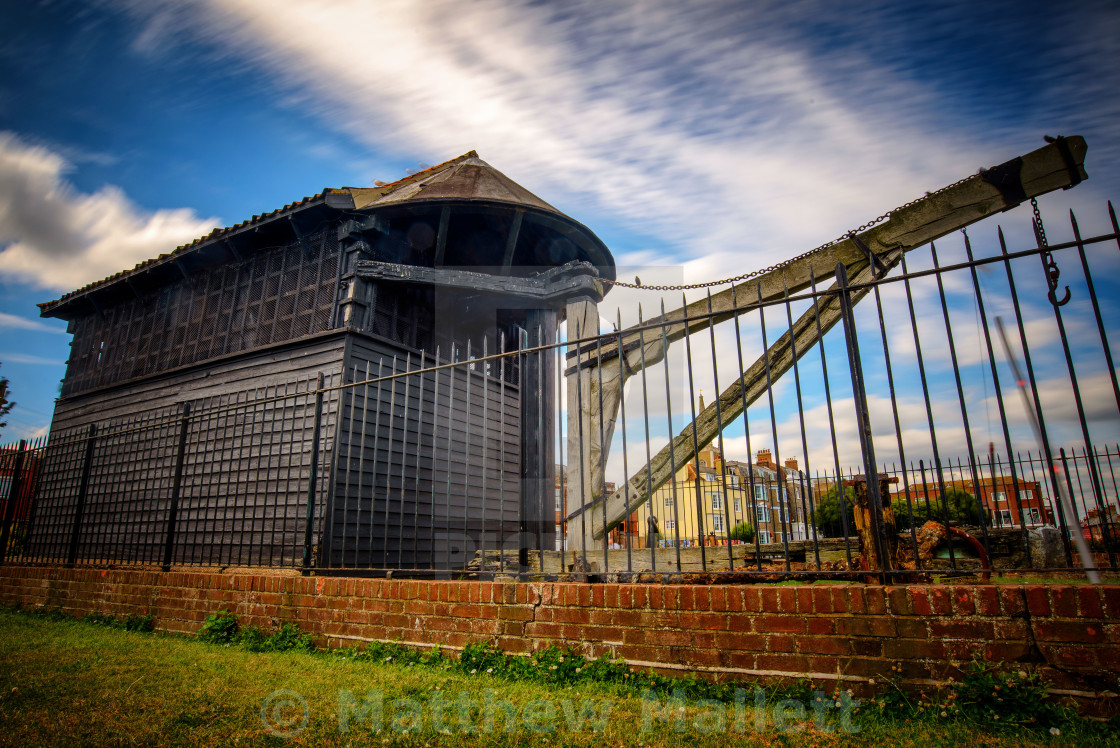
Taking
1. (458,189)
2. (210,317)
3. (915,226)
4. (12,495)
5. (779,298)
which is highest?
(458,189)

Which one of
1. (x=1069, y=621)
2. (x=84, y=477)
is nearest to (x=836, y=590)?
(x=1069, y=621)

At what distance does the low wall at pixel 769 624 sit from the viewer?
2.30m

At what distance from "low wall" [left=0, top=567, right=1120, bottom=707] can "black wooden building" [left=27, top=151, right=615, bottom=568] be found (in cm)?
395

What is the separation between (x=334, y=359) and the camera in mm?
8883

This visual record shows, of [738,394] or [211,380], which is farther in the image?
[211,380]

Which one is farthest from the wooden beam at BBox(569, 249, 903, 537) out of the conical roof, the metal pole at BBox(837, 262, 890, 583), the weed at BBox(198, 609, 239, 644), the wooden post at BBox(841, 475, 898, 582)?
the conical roof

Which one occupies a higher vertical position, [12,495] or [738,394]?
[738,394]

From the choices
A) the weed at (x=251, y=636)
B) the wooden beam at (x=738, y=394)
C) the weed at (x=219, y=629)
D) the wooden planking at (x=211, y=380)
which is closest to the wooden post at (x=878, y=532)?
the wooden beam at (x=738, y=394)

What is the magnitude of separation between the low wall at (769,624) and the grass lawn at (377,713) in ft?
→ 0.64

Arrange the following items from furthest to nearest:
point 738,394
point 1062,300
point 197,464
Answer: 1. point 197,464
2. point 738,394
3. point 1062,300

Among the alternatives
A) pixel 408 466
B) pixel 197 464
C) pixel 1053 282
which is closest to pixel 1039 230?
pixel 1053 282

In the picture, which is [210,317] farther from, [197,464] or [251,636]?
[251,636]

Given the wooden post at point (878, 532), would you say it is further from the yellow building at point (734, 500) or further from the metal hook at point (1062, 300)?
the metal hook at point (1062, 300)

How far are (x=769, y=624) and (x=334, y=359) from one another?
772cm
